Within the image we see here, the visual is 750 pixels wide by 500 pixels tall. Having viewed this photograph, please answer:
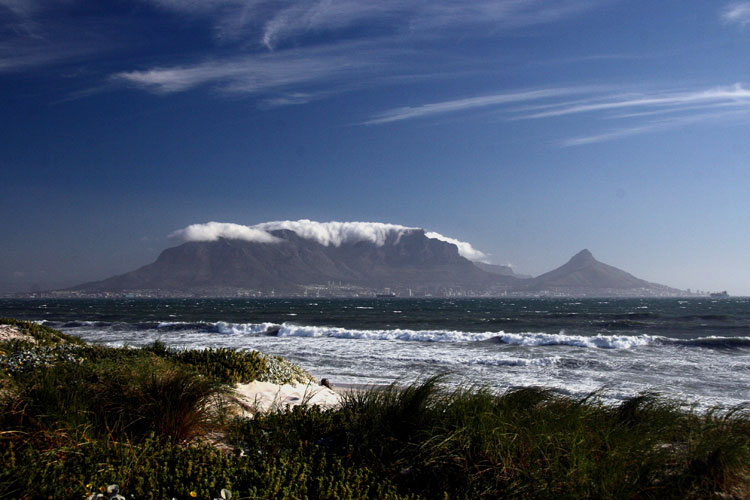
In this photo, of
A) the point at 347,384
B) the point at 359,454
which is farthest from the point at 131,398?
the point at 347,384

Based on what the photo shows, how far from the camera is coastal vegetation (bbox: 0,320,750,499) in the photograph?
3926mm

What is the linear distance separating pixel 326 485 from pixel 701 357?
24995mm

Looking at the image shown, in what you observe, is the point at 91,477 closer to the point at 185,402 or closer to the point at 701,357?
the point at 185,402

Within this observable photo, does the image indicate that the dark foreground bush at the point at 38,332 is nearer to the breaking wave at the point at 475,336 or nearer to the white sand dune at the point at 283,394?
the white sand dune at the point at 283,394

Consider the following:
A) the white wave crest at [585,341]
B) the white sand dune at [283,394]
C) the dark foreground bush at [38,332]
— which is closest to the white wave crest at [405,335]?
the white wave crest at [585,341]

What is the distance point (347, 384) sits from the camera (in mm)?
14297

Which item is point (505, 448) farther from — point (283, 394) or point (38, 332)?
point (38, 332)

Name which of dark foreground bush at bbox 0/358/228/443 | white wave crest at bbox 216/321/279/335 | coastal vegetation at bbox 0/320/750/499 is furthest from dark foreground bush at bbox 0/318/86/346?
white wave crest at bbox 216/321/279/335

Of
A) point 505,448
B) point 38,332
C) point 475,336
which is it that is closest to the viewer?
point 505,448

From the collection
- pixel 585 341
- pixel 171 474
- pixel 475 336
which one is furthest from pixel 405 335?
pixel 171 474

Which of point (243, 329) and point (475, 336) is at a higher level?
point (475, 336)

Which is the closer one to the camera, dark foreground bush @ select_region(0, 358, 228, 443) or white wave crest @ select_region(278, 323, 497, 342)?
dark foreground bush @ select_region(0, 358, 228, 443)

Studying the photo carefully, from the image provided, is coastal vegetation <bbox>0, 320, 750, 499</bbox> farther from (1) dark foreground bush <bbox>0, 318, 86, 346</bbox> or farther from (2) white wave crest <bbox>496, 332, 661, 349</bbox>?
(2) white wave crest <bbox>496, 332, 661, 349</bbox>

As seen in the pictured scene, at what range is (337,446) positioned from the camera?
5.09 m
